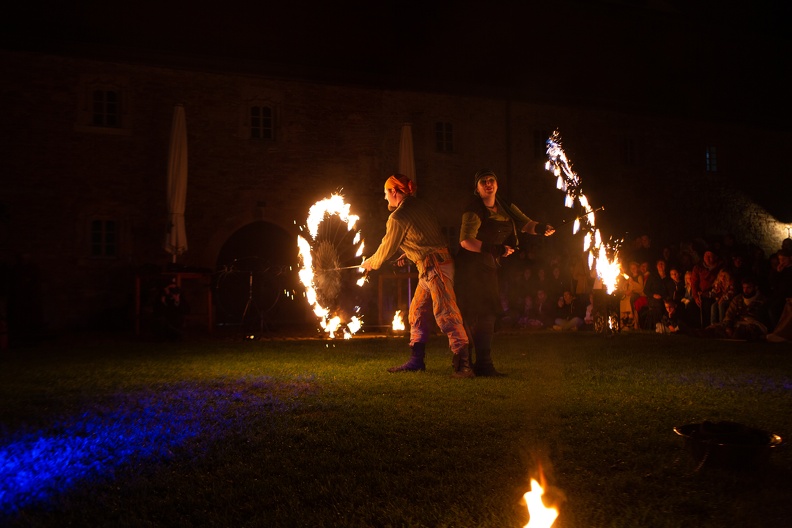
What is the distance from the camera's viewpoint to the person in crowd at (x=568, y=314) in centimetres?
1620

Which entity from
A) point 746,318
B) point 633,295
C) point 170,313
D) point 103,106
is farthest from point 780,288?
point 103,106

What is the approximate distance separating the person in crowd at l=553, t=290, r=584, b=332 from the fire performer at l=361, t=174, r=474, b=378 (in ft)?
27.8

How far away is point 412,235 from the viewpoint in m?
8.19

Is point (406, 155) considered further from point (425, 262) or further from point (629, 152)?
point (425, 262)

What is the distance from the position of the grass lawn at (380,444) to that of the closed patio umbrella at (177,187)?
6.98 metres

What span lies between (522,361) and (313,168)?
12.2m

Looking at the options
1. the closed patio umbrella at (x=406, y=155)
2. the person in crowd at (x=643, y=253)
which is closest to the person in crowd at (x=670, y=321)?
the person in crowd at (x=643, y=253)

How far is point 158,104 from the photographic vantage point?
1902 cm

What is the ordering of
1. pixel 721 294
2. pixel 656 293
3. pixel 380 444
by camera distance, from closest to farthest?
pixel 380 444
pixel 721 294
pixel 656 293

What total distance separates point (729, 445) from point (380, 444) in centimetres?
216

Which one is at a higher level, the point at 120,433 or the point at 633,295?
the point at 633,295

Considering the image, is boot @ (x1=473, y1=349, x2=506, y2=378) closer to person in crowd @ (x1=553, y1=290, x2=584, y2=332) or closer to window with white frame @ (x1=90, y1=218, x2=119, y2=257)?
person in crowd @ (x1=553, y1=290, x2=584, y2=332)

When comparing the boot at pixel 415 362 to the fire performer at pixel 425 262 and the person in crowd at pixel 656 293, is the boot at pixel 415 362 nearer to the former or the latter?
the fire performer at pixel 425 262

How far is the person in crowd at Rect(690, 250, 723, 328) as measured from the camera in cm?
1432
